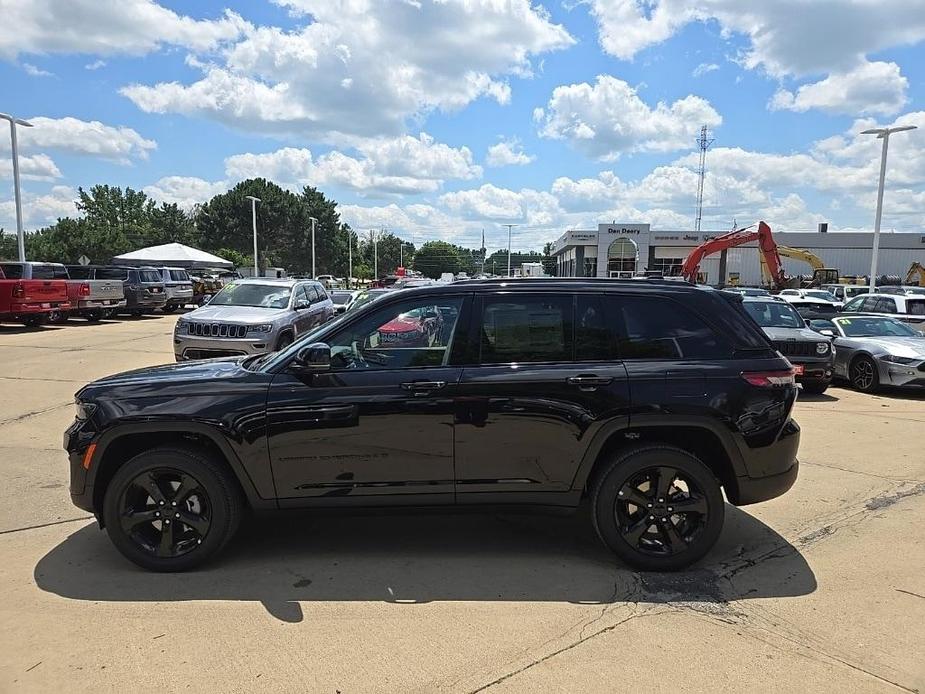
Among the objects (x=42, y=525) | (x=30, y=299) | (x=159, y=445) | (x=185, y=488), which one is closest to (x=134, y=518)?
(x=185, y=488)

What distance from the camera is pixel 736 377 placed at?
4.02 meters

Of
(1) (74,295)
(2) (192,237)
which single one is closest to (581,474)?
(1) (74,295)

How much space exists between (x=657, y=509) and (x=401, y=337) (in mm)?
1946

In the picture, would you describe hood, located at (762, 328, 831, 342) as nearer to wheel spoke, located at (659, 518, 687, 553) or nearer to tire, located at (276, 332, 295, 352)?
wheel spoke, located at (659, 518, 687, 553)

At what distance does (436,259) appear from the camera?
441ft

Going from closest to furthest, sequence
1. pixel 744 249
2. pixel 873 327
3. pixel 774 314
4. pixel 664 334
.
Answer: pixel 664 334 → pixel 774 314 → pixel 873 327 → pixel 744 249

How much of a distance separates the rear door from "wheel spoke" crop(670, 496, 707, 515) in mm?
638

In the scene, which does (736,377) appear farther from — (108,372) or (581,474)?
(108,372)

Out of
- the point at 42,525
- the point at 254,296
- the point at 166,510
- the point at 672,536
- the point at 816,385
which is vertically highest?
the point at 254,296

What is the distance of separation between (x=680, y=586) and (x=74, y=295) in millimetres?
21753

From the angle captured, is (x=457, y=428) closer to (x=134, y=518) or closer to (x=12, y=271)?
(x=134, y=518)

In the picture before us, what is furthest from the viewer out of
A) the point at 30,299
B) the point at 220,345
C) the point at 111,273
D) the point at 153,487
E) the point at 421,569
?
the point at 111,273

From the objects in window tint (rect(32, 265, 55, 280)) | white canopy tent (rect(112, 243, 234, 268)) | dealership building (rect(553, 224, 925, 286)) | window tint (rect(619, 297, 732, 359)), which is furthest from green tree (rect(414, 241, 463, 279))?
window tint (rect(619, 297, 732, 359))

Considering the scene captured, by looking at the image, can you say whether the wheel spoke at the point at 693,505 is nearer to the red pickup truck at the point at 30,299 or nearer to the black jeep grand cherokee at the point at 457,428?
the black jeep grand cherokee at the point at 457,428
